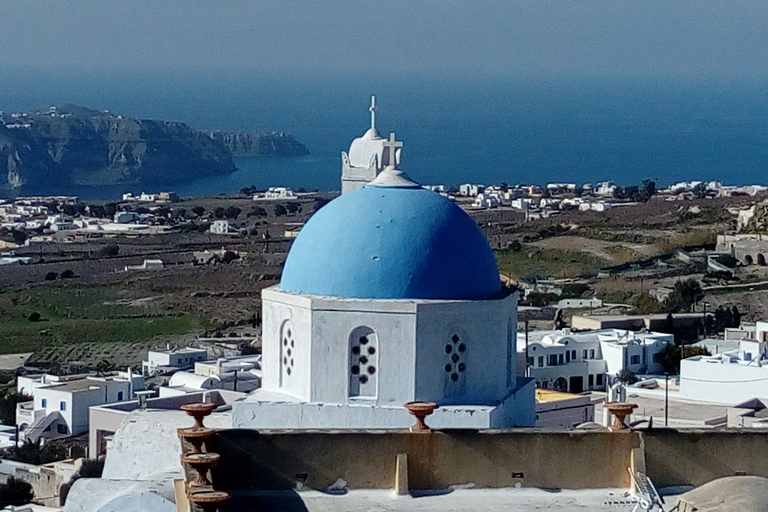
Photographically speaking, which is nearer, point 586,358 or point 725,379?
point 725,379

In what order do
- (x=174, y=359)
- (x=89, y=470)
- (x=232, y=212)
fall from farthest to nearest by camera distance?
(x=232, y=212), (x=174, y=359), (x=89, y=470)

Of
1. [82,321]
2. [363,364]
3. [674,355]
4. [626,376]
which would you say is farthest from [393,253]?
[82,321]

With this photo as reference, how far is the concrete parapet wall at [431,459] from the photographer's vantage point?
9.31 m

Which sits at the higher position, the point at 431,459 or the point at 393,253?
the point at 393,253

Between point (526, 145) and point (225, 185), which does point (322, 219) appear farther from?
point (526, 145)

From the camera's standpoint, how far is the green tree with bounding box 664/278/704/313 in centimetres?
4572

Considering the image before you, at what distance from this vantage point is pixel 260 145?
7667 inches

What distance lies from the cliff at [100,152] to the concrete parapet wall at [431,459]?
145 meters

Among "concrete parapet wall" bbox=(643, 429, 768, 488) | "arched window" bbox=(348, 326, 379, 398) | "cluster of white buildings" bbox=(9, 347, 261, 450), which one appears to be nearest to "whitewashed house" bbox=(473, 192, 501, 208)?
"cluster of white buildings" bbox=(9, 347, 261, 450)

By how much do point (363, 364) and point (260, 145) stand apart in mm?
184739

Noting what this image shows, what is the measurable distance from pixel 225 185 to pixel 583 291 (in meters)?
105

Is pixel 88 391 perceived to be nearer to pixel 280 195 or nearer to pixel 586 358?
pixel 586 358

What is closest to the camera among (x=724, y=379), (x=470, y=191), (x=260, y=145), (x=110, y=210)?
(x=724, y=379)

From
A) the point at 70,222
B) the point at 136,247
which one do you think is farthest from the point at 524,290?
the point at 70,222
